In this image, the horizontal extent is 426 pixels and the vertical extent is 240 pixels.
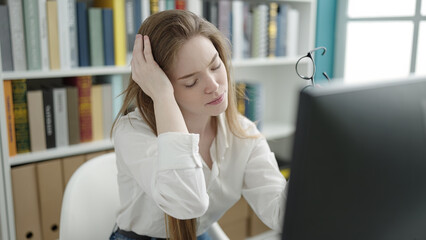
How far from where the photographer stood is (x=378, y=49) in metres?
2.66

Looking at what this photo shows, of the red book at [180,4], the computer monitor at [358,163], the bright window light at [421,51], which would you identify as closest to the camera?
the computer monitor at [358,163]

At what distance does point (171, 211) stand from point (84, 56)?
1135 millimetres

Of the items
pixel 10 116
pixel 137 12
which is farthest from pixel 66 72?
pixel 137 12

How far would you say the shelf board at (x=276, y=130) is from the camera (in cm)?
248

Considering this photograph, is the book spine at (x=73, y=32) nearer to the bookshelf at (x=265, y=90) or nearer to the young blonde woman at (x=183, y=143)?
the bookshelf at (x=265, y=90)

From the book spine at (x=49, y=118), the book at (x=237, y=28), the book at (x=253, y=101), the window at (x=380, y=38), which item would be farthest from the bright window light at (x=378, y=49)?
the book spine at (x=49, y=118)

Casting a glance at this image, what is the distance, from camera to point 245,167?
123 centimetres

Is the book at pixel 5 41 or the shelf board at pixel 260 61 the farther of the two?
the shelf board at pixel 260 61

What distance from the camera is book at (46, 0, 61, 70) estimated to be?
171 centimetres

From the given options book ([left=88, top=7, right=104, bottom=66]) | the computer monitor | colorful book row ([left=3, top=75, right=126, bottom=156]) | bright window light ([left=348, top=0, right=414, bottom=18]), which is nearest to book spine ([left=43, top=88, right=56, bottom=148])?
colorful book row ([left=3, top=75, right=126, bottom=156])

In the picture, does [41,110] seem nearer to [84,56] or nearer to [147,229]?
[84,56]

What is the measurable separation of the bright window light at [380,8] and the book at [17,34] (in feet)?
6.32

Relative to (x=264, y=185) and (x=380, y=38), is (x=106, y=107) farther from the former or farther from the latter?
(x=380, y=38)

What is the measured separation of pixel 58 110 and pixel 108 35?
39cm
